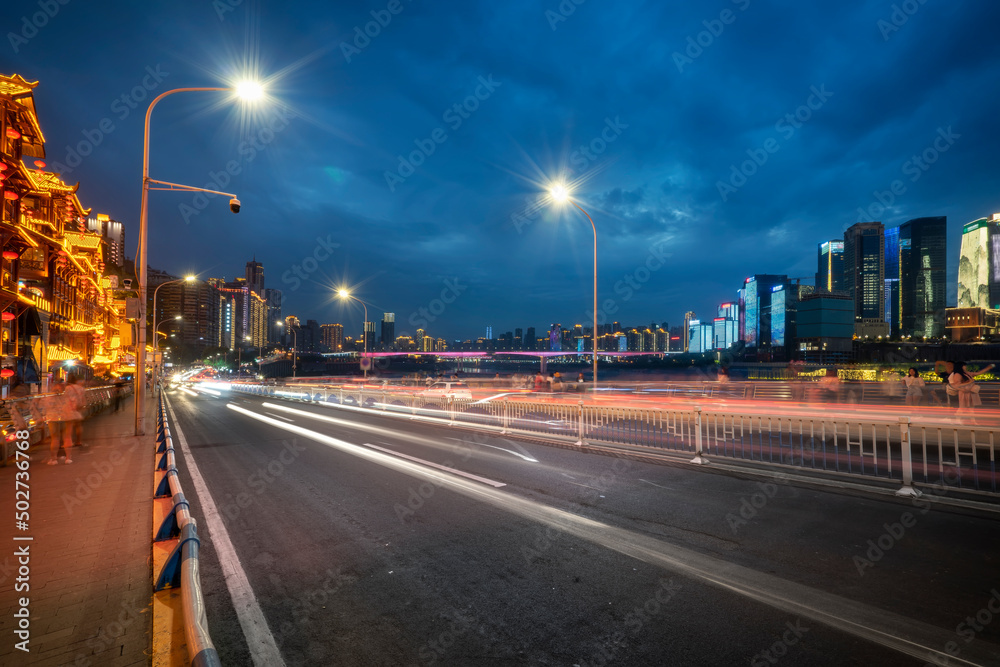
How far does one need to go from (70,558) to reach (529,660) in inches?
221

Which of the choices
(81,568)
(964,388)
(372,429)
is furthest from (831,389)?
(81,568)

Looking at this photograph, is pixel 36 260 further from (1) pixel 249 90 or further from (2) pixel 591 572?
(2) pixel 591 572

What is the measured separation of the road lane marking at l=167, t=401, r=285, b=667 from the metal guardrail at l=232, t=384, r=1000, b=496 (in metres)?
7.99

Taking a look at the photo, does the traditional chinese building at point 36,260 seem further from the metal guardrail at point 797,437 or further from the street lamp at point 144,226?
the metal guardrail at point 797,437

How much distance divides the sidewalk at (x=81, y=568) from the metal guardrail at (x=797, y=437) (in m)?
9.25

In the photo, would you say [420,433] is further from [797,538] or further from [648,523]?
[797,538]

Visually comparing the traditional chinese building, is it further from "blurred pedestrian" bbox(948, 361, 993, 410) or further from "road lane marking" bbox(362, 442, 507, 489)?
"blurred pedestrian" bbox(948, 361, 993, 410)

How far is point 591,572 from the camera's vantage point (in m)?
4.96

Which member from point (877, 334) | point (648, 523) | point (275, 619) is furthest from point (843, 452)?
point (877, 334)

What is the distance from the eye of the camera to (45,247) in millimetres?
27516

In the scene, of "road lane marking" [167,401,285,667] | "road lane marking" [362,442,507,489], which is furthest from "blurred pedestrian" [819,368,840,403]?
"road lane marking" [167,401,285,667]

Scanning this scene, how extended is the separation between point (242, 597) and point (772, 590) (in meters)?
5.25

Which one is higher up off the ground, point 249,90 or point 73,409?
A: point 249,90

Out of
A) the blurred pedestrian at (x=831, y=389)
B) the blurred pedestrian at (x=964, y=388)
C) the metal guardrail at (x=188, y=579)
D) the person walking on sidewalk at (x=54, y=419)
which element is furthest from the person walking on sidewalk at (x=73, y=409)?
the blurred pedestrian at (x=831, y=389)
